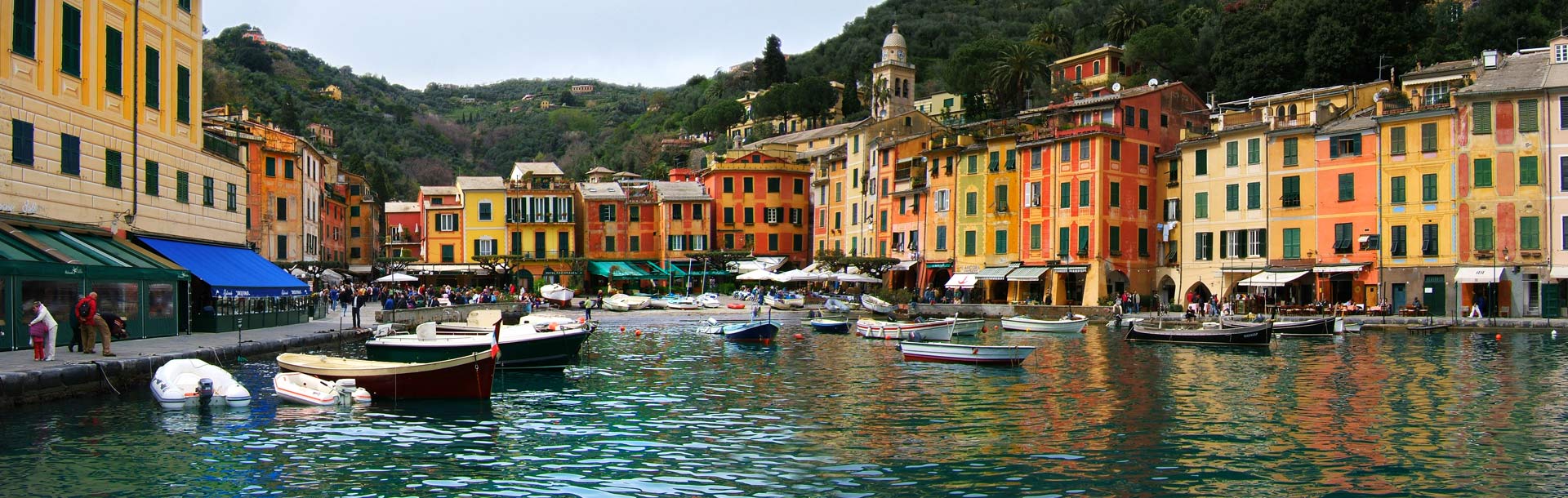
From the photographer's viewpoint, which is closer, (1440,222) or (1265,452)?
(1265,452)

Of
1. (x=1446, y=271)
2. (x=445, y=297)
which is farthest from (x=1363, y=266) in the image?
(x=445, y=297)

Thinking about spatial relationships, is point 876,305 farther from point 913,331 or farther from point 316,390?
point 316,390

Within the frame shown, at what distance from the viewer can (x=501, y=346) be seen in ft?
97.0

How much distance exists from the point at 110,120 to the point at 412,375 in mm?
13651

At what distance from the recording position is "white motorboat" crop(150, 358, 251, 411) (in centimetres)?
2164

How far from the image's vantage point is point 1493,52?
52625mm

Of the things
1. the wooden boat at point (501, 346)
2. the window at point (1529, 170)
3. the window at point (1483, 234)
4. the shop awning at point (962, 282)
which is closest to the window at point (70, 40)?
the wooden boat at point (501, 346)

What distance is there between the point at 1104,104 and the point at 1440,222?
664 inches

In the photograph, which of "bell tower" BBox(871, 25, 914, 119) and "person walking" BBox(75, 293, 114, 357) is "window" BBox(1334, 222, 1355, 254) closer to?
"person walking" BBox(75, 293, 114, 357)

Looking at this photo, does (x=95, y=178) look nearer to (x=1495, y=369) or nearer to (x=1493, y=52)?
(x=1495, y=369)

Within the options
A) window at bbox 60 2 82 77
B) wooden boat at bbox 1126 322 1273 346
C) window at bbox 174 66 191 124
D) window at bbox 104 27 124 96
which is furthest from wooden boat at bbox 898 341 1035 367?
window at bbox 60 2 82 77

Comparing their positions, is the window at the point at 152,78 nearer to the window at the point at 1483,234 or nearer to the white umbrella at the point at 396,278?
the white umbrella at the point at 396,278

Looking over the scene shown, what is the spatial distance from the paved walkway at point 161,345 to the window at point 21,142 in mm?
4550

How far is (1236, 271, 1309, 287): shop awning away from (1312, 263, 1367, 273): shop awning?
0.61 metres
